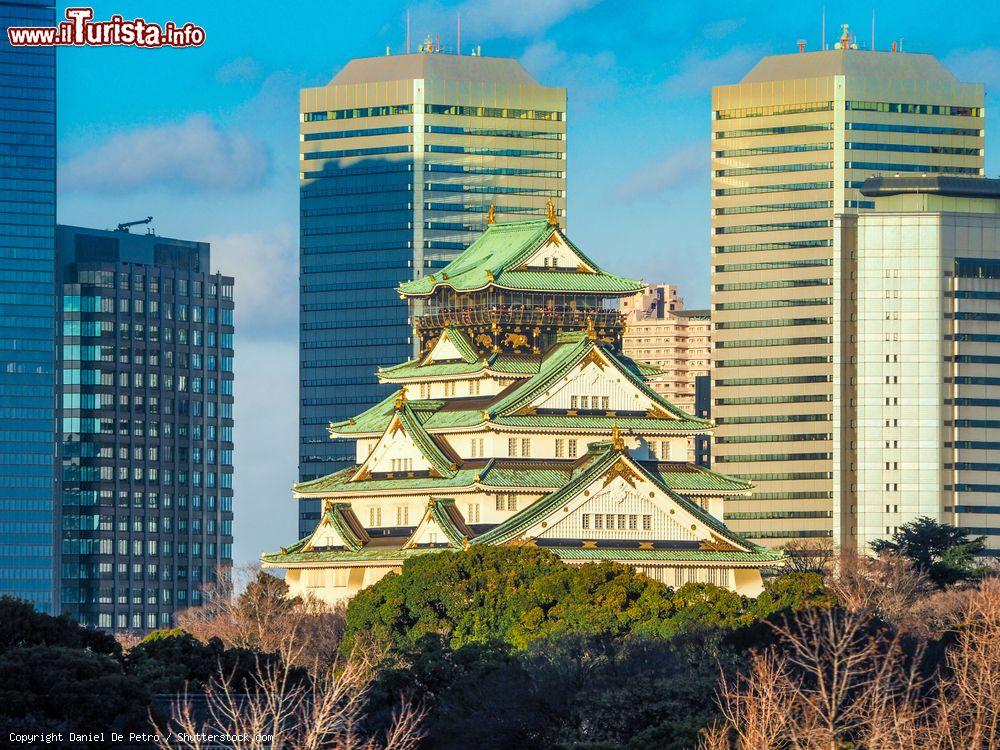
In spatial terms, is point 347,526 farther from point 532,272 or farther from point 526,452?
point 532,272

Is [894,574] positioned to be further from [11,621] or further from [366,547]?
[11,621]

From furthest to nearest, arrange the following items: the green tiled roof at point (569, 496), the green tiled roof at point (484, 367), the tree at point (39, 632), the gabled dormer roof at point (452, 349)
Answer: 1. the gabled dormer roof at point (452, 349)
2. the green tiled roof at point (484, 367)
3. the green tiled roof at point (569, 496)
4. the tree at point (39, 632)

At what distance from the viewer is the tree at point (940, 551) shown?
173m

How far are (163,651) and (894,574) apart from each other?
6800 cm

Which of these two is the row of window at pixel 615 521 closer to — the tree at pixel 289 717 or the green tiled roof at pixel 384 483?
the green tiled roof at pixel 384 483

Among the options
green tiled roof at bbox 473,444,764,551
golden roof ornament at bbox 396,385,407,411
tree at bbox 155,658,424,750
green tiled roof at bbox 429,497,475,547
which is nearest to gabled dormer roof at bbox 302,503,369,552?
green tiled roof at bbox 429,497,475,547

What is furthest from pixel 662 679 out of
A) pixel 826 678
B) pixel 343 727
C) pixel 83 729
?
pixel 83 729

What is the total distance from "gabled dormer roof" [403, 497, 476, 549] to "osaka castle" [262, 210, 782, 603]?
13cm

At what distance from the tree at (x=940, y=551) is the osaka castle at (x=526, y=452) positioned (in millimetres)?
17108

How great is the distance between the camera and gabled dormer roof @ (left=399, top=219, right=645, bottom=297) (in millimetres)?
165250

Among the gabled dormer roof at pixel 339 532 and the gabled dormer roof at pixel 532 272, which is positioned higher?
the gabled dormer roof at pixel 532 272

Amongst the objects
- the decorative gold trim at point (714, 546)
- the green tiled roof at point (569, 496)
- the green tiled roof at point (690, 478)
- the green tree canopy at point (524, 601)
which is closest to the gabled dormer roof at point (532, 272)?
the green tiled roof at point (690, 478)

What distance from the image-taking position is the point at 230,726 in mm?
93062

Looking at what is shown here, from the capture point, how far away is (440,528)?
152 metres
